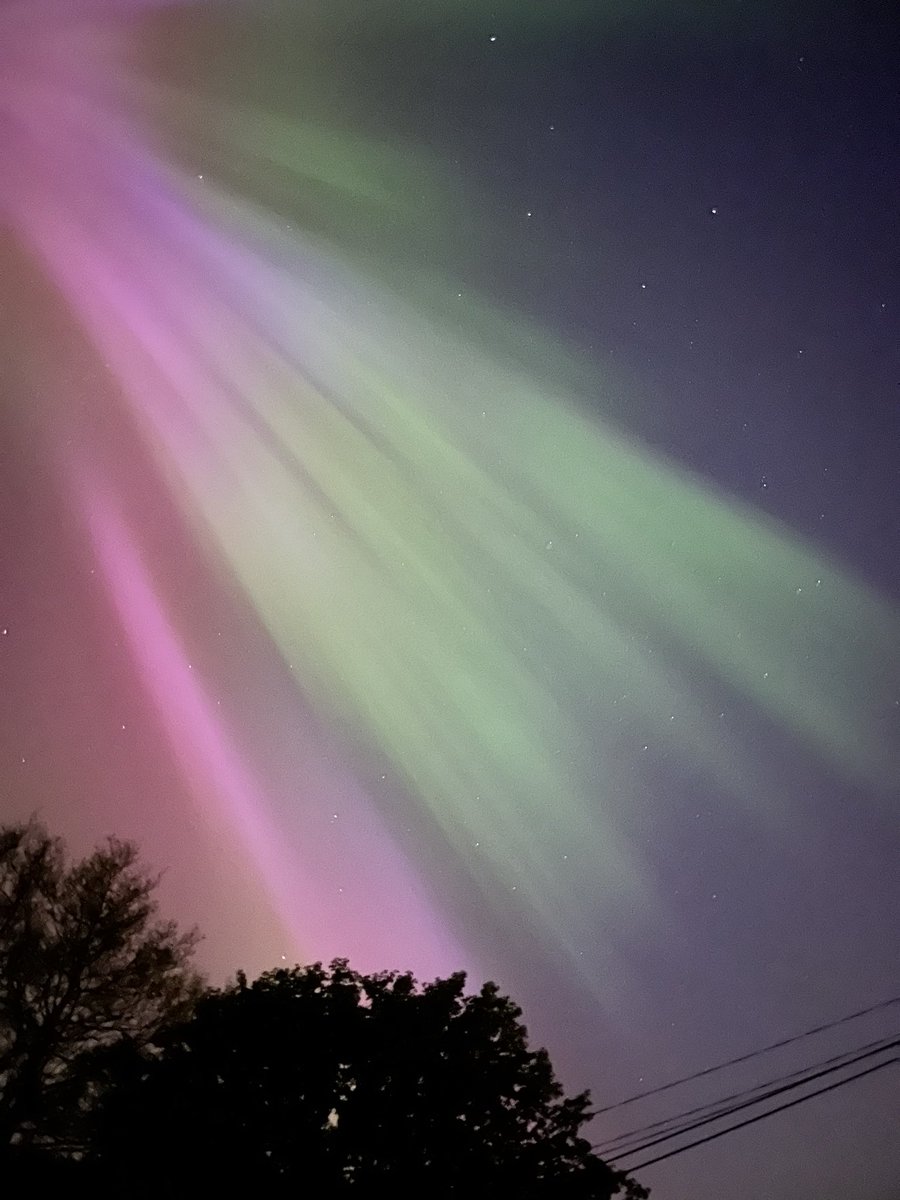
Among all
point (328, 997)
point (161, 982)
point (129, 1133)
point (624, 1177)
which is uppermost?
point (161, 982)

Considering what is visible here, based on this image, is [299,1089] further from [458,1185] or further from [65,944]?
[65,944]

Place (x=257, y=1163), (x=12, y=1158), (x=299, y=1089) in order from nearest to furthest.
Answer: (x=257, y=1163) → (x=299, y=1089) → (x=12, y=1158)

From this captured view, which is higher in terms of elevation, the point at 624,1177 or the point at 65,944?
the point at 65,944

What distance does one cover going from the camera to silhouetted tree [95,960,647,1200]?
9.95m

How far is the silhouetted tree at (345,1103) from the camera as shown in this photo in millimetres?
9953

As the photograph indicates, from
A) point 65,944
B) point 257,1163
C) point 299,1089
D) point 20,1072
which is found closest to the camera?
point 257,1163

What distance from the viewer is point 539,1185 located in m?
10.9

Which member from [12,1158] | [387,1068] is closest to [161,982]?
[12,1158]

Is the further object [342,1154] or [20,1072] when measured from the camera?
[20,1072]

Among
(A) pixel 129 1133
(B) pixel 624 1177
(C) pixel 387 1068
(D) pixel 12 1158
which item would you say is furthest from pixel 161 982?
(B) pixel 624 1177

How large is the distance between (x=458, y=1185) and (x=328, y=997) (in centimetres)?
298

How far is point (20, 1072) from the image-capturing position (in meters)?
13.8

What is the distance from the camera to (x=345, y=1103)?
10.7 m

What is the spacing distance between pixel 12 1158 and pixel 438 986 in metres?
6.72
